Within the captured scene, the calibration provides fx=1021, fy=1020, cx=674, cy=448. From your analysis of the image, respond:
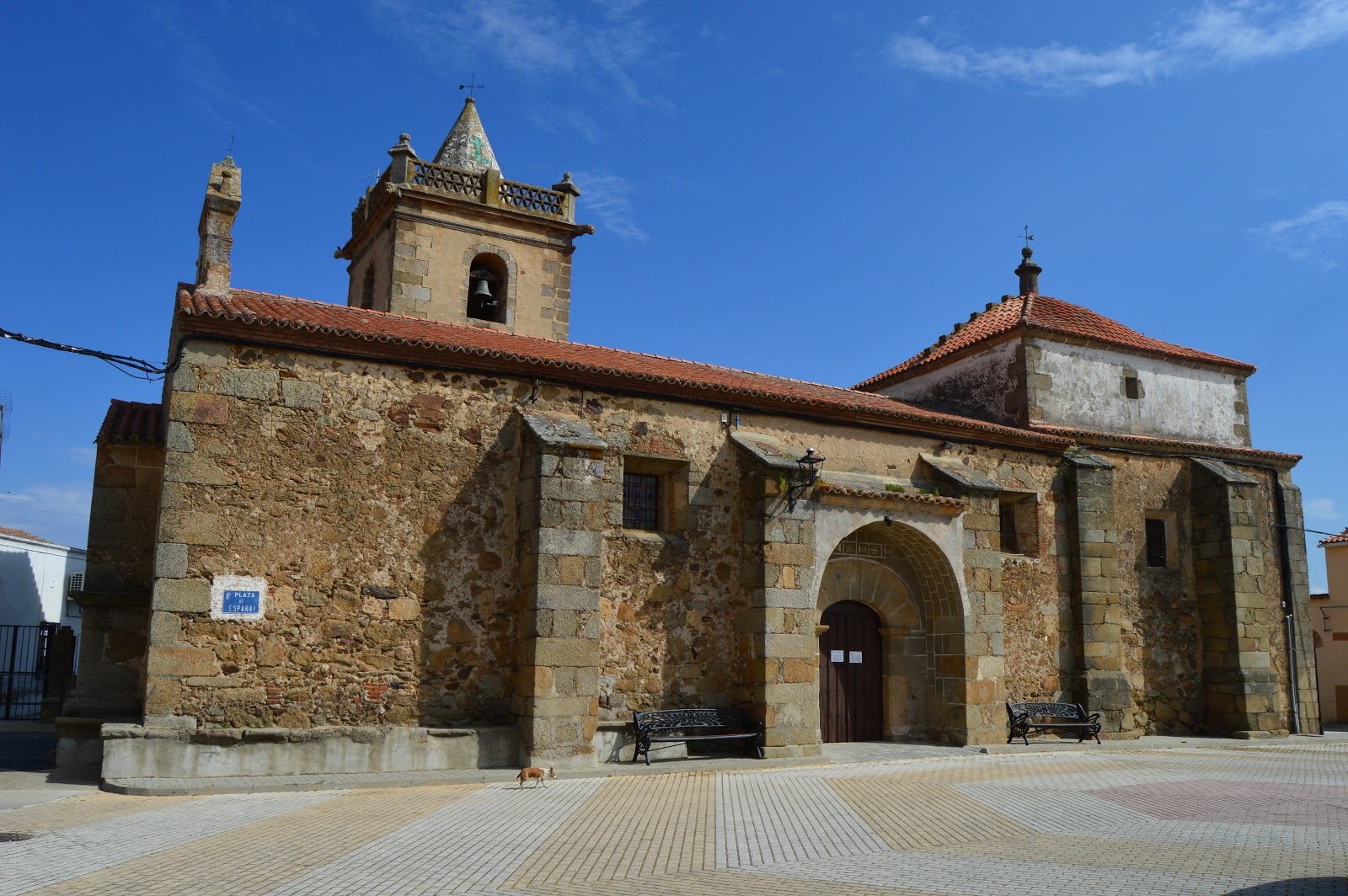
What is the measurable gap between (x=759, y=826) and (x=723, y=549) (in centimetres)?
536

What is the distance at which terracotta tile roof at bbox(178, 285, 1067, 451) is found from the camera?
1087 cm

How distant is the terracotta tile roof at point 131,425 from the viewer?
12.1 metres

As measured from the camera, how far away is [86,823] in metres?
7.57

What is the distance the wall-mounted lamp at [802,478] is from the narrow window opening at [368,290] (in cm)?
921

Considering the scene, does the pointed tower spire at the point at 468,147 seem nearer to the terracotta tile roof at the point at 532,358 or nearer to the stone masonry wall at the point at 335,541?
the terracotta tile roof at the point at 532,358

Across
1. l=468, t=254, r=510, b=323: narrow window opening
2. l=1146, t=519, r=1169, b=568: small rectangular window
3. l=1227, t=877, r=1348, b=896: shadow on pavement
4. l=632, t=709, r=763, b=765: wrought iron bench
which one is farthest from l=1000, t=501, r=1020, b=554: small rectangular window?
l=1227, t=877, r=1348, b=896: shadow on pavement

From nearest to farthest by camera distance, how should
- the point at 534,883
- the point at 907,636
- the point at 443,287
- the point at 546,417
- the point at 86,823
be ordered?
1. the point at 534,883
2. the point at 86,823
3. the point at 546,417
4. the point at 907,636
5. the point at 443,287

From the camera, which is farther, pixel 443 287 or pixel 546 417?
pixel 443 287

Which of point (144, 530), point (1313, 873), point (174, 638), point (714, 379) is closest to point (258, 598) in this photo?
point (174, 638)

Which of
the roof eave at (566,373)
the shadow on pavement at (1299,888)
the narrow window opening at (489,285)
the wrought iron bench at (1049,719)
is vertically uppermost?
the narrow window opening at (489,285)

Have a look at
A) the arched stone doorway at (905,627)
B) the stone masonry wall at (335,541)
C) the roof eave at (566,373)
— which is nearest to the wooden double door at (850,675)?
the arched stone doorway at (905,627)

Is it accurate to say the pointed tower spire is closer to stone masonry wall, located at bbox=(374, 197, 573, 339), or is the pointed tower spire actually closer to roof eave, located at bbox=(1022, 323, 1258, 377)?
stone masonry wall, located at bbox=(374, 197, 573, 339)

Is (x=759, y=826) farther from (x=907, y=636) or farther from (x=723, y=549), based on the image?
(x=907, y=636)

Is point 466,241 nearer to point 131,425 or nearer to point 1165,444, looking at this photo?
point 131,425
